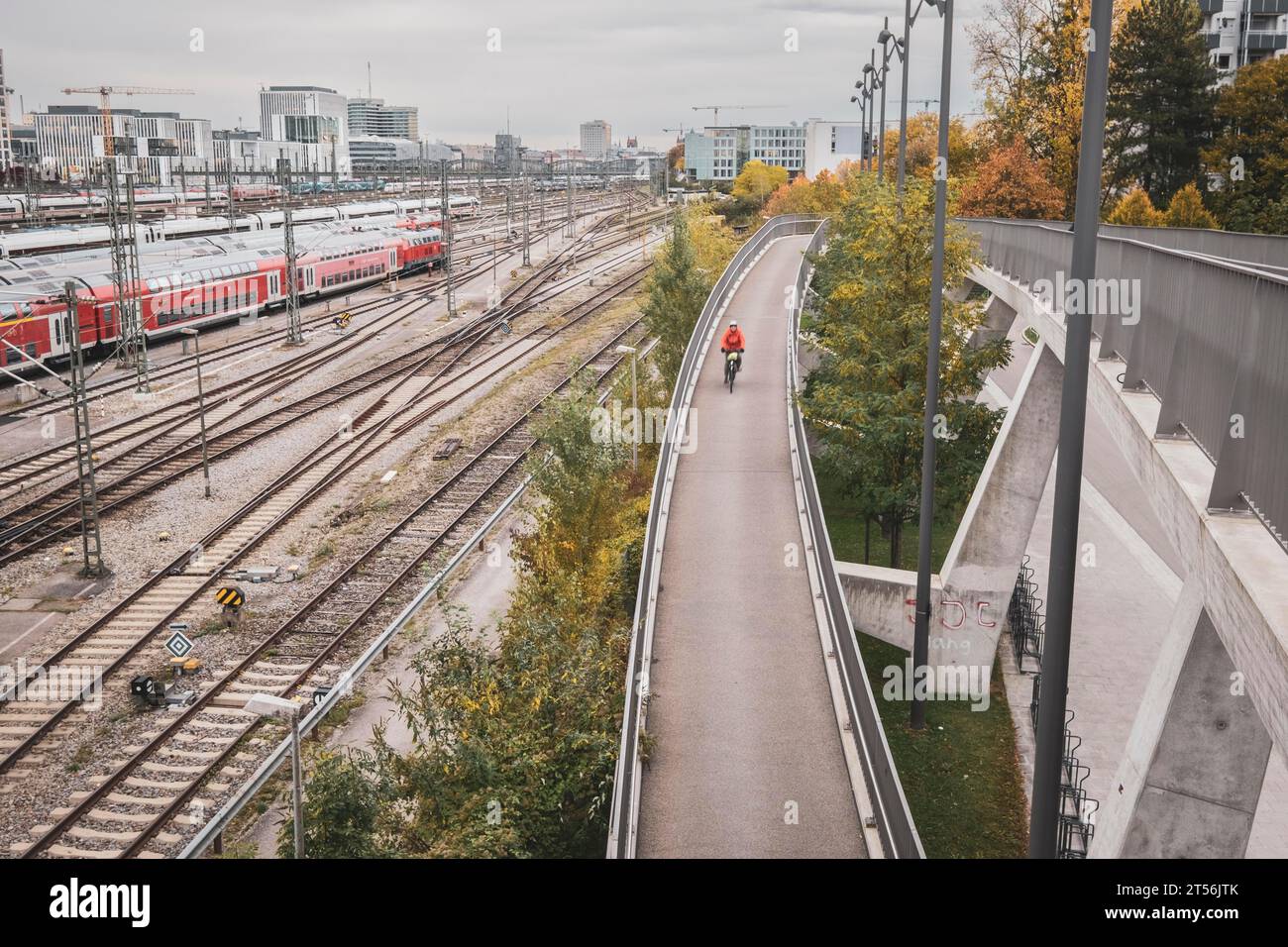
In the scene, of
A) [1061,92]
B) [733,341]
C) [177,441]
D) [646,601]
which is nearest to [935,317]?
[646,601]

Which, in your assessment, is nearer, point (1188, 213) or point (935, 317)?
point (935, 317)

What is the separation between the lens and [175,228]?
208 ft

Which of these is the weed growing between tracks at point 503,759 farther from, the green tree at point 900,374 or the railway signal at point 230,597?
the green tree at point 900,374

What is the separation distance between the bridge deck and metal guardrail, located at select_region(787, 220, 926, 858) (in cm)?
38

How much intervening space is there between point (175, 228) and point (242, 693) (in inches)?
1978

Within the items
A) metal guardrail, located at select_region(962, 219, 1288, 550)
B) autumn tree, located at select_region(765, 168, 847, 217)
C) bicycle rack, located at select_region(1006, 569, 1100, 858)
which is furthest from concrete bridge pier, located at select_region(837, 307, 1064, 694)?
autumn tree, located at select_region(765, 168, 847, 217)

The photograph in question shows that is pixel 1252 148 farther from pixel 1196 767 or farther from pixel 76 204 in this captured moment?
pixel 76 204

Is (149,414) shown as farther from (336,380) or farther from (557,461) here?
(557,461)

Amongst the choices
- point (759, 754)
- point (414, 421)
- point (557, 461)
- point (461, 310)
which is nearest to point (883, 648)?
point (557, 461)

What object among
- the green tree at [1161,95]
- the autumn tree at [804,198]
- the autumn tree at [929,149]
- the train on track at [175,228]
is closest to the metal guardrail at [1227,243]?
the green tree at [1161,95]

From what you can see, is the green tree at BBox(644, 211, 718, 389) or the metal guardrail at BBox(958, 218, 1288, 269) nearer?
the metal guardrail at BBox(958, 218, 1288, 269)

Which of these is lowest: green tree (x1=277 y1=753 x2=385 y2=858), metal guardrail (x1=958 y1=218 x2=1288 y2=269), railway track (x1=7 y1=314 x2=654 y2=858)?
railway track (x1=7 y1=314 x2=654 y2=858)

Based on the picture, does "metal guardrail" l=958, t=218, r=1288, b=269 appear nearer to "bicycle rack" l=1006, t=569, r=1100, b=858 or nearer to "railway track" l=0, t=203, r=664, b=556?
"bicycle rack" l=1006, t=569, r=1100, b=858

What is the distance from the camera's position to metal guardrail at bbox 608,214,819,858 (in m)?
10.6
